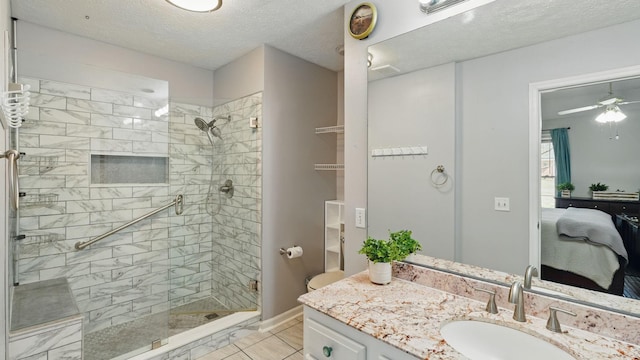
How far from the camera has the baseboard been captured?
8.14 feet

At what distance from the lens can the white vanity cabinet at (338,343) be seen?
3.46 ft

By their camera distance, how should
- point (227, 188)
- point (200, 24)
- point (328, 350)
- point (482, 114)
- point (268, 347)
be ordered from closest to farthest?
point (328, 350) < point (482, 114) < point (200, 24) < point (268, 347) < point (227, 188)

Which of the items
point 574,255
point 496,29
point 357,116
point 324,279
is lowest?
point 324,279

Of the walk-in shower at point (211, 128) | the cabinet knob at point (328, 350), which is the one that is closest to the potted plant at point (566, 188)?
the cabinet knob at point (328, 350)

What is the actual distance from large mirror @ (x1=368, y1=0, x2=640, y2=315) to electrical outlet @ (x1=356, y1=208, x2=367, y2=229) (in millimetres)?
90

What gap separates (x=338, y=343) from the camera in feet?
3.91

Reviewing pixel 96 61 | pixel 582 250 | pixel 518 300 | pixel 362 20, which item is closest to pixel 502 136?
pixel 582 250

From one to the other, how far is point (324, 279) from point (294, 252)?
0.36m

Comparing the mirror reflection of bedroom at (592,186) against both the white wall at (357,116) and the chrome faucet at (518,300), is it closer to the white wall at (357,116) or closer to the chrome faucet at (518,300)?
the chrome faucet at (518,300)

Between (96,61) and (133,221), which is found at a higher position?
(96,61)

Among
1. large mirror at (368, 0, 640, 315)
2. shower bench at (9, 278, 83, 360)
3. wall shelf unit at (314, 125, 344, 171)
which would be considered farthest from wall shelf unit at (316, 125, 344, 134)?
shower bench at (9, 278, 83, 360)

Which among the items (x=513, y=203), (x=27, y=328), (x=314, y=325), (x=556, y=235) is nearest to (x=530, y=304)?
(x=556, y=235)

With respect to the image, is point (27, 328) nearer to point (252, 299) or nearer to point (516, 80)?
point (252, 299)

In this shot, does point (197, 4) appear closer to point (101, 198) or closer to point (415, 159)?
point (415, 159)
